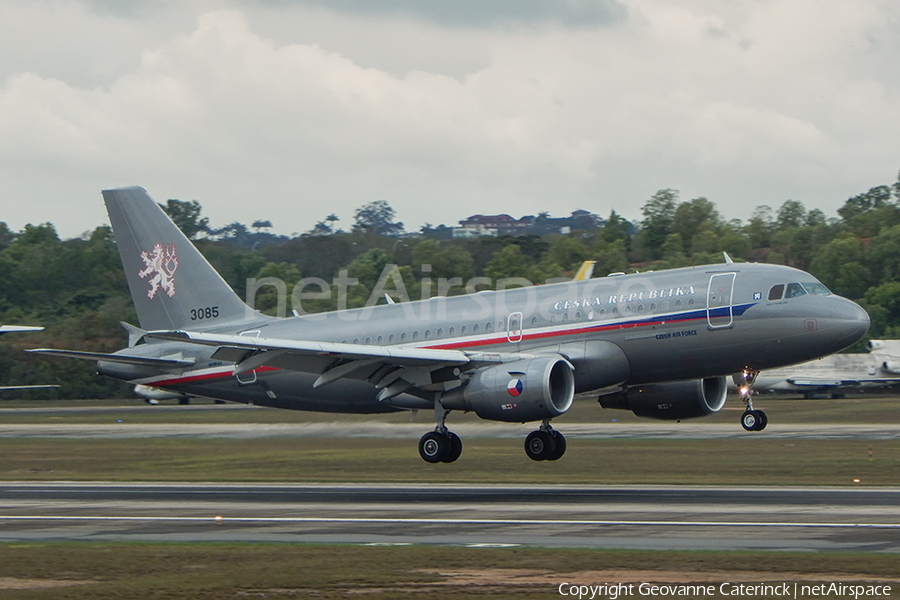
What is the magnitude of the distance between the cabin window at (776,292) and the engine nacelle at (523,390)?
18.1 feet

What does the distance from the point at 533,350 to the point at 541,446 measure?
3.59 m

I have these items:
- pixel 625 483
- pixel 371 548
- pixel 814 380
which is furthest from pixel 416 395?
pixel 814 380

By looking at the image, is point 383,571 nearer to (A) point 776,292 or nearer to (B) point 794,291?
(A) point 776,292

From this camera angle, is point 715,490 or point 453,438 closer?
point 715,490

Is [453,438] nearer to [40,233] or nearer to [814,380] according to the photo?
[814,380]

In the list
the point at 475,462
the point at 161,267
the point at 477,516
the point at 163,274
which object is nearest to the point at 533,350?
the point at 477,516

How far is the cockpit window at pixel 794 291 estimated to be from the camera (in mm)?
32094

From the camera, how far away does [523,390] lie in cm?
3127

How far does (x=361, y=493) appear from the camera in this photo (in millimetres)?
33219

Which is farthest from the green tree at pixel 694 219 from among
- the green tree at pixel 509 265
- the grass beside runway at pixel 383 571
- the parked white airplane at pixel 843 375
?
the grass beside runway at pixel 383 571

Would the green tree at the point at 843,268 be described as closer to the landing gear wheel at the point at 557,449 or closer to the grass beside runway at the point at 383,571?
the landing gear wheel at the point at 557,449

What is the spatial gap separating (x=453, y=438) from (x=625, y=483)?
201 inches

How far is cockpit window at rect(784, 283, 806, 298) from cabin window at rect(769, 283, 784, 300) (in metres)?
0.14

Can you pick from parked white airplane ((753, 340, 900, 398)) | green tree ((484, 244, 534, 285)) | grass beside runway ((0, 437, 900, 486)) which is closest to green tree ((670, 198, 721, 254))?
green tree ((484, 244, 534, 285))
